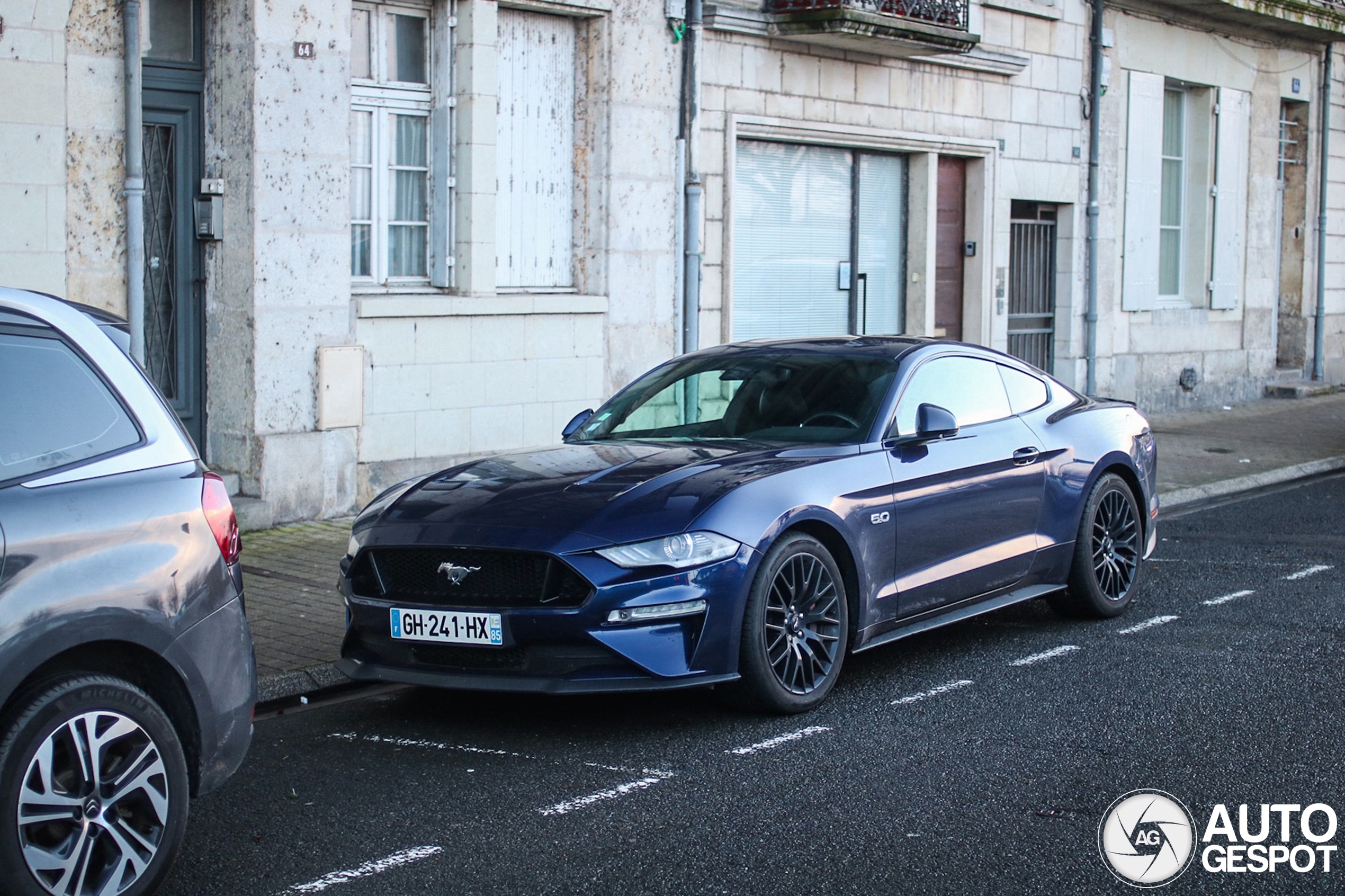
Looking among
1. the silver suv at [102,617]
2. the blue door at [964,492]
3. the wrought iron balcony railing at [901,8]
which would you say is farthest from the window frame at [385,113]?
the silver suv at [102,617]

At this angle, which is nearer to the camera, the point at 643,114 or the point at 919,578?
the point at 919,578

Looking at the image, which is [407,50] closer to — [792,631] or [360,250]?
[360,250]

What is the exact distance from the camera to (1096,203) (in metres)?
19.9

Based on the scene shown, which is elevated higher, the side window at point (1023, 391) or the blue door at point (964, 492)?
the side window at point (1023, 391)

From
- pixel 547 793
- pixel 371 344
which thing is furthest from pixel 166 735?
pixel 371 344

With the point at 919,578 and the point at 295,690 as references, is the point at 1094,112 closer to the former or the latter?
the point at 919,578

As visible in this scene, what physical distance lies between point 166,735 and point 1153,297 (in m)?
18.8

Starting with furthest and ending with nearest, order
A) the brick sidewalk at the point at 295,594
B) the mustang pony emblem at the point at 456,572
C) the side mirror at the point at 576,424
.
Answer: the side mirror at the point at 576,424, the brick sidewalk at the point at 295,594, the mustang pony emblem at the point at 456,572

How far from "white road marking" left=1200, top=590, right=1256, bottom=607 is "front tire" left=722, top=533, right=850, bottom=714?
10.0 feet

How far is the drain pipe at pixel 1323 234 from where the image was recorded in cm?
2436

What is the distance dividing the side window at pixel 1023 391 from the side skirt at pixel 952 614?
898 millimetres

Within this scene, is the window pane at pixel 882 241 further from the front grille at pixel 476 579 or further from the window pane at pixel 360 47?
the front grille at pixel 476 579

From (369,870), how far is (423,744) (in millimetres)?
1458

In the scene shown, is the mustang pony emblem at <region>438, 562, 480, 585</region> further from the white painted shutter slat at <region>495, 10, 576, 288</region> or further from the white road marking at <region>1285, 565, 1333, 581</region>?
the white painted shutter slat at <region>495, 10, 576, 288</region>
